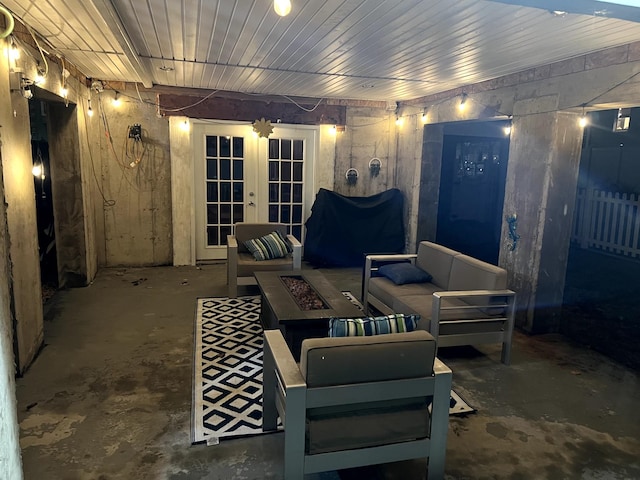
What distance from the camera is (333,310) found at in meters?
3.54

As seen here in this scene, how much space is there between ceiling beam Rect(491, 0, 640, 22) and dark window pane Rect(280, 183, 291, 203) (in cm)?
584

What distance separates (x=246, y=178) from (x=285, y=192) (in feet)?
2.13

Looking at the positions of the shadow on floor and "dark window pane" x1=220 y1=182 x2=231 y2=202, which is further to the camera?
"dark window pane" x1=220 y1=182 x2=231 y2=202

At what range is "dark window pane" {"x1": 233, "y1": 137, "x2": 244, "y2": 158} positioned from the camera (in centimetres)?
686

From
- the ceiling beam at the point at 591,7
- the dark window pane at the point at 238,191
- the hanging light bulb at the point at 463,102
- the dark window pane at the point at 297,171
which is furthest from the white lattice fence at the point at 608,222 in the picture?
the ceiling beam at the point at 591,7

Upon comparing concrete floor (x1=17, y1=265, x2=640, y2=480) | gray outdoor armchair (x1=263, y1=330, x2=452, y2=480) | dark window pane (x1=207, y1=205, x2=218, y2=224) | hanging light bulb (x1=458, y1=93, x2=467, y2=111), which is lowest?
concrete floor (x1=17, y1=265, x2=640, y2=480)

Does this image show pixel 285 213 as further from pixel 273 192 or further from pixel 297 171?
pixel 297 171

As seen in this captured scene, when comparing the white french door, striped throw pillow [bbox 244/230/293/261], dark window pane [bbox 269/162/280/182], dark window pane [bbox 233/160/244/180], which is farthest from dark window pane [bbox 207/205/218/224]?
striped throw pillow [bbox 244/230/293/261]

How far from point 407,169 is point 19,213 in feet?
16.8

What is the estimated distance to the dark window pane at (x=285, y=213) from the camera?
23.7 ft

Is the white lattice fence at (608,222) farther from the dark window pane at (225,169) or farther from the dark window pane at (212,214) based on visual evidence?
the dark window pane at (212,214)

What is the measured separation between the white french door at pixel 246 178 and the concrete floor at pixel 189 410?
2588 millimetres

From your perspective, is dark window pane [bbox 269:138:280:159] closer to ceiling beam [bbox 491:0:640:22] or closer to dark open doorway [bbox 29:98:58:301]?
dark open doorway [bbox 29:98:58:301]

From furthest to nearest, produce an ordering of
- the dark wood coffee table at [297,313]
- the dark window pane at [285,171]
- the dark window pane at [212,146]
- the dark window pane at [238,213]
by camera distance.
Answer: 1. the dark window pane at [285,171]
2. the dark window pane at [238,213]
3. the dark window pane at [212,146]
4. the dark wood coffee table at [297,313]
